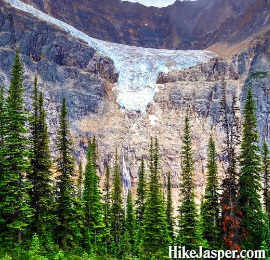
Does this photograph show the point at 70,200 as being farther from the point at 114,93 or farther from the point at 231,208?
the point at 114,93

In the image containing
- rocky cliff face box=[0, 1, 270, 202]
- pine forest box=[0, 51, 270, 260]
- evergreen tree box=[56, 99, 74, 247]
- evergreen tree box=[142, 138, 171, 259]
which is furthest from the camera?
rocky cliff face box=[0, 1, 270, 202]

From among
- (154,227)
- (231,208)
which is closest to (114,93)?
(154,227)

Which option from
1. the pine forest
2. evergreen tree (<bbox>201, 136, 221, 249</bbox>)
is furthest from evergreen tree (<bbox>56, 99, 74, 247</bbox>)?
evergreen tree (<bbox>201, 136, 221, 249</bbox>)

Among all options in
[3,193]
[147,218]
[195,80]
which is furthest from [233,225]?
[195,80]

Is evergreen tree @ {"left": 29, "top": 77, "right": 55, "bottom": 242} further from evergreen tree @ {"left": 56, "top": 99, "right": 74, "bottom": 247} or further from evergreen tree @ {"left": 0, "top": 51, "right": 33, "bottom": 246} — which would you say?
evergreen tree @ {"left": 0, "top": 51, "right": 33, "bottom": 246}

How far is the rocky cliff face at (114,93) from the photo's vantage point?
5650 inches

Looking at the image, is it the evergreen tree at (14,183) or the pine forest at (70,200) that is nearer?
the evergreen tree at (14,183)

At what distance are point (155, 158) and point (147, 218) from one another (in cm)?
922

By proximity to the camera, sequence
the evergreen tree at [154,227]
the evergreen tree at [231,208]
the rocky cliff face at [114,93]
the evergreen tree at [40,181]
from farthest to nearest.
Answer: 1. the rocky cliff face at [114,93]
2. the evergreen tree at [154,227]
3. the evergreen tree at [40,181]
4. the evergreen tree at [231,208]

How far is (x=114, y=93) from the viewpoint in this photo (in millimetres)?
174625

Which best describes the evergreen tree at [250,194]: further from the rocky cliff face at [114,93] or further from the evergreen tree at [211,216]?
the rocky cliff face at [114,93]

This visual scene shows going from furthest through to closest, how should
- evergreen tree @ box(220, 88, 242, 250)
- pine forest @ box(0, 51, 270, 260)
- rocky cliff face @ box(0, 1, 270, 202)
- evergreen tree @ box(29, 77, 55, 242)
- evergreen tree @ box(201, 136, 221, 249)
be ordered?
rocky cliff face @ box(0, 1, 270, 202) < evergreen tree @ box(201, 136, 221, 249) < evergreen tree @ box(29, 77, 55, 242) < evergreen tree @ box(220, 88, 242, 250) < pine forest @ box(0, 51, 270, 260)

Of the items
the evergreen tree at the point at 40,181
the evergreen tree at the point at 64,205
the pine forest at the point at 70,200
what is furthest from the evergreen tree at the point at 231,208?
the evergreen tree at the point at 40,181

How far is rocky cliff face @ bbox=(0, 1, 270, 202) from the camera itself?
143500 millimetres
